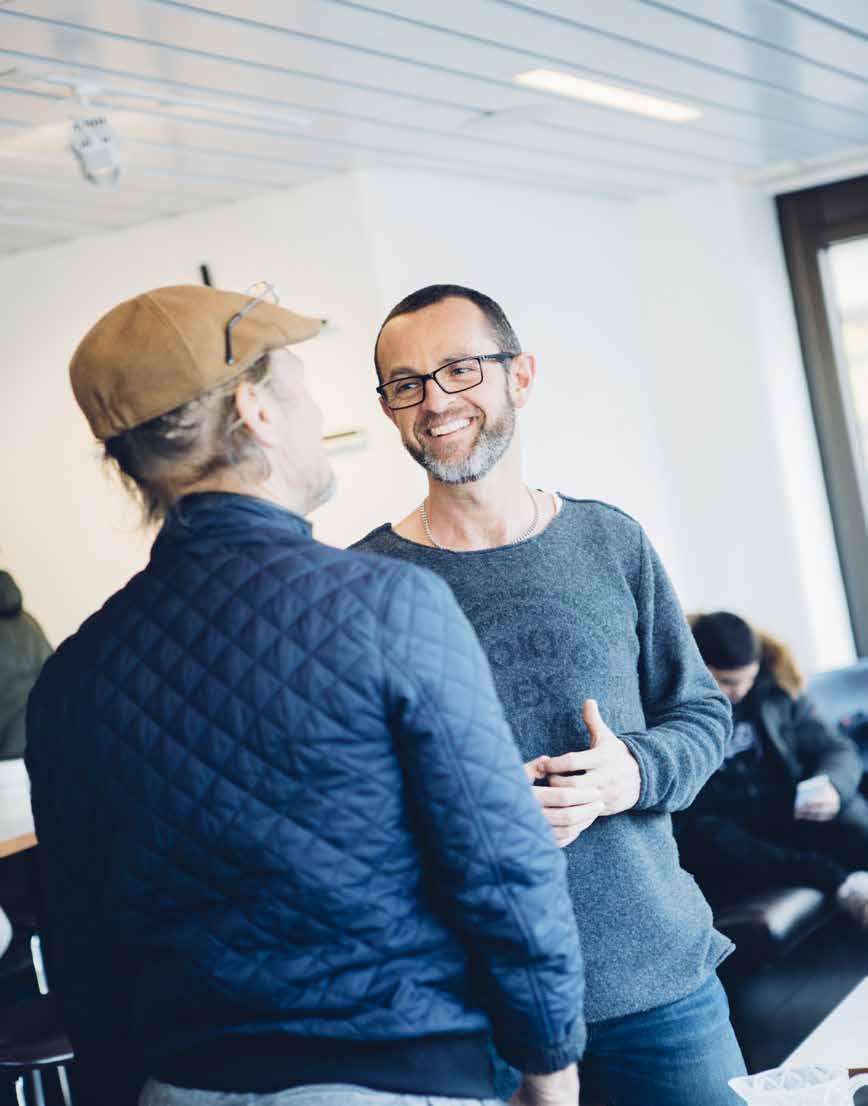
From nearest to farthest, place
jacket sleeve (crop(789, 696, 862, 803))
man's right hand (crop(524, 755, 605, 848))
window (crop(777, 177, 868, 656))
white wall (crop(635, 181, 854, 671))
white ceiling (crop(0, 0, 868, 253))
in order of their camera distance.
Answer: man's right hand (crop(524, 755, 605, 848)), white ceiling (crop(0, 0, 868, 253)), jacket sleeve (crop(789, 696, 862, 803)), white wall (crop(635, 181, 854, 671)), window (crop(777, 177, 868, 656))

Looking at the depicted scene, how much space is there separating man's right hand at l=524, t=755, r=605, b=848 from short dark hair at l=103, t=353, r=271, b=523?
51 centimetres

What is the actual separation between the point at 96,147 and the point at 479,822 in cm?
267

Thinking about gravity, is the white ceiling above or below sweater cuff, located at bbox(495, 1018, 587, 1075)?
above

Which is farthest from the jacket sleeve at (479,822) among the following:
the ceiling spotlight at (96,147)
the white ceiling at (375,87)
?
the ceiling spotlight at (96,147)

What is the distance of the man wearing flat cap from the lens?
109cm

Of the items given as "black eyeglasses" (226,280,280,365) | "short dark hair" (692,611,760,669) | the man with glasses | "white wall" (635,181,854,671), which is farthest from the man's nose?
"white wall" (635,181,854,671)

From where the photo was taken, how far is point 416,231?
14.8 ft

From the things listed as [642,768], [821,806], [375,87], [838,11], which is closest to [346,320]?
[375,87]

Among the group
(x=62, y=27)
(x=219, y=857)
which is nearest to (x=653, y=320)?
(x=62, y=27)

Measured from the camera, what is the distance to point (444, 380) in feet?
5.59

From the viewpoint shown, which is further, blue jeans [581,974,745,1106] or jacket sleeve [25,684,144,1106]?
blue jeans [581,974,745,1106]

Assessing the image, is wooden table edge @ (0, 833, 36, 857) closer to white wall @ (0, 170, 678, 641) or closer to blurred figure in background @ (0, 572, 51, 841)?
blurred figure in background @ (0, 572, 51, 841)

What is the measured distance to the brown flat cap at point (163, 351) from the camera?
3.83 ft

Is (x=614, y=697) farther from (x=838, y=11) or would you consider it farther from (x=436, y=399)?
(x=838, y=11)
